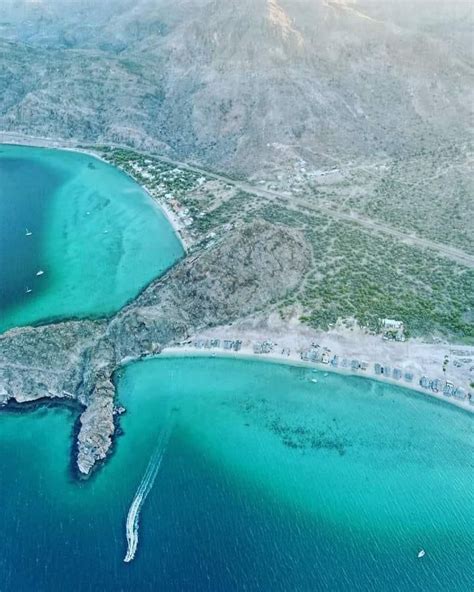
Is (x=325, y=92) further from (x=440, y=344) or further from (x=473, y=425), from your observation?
(x=473, y=425)

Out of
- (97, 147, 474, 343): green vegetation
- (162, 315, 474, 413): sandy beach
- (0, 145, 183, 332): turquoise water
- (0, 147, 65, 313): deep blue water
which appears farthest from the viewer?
(0, 147, 65, 313): deep blue water

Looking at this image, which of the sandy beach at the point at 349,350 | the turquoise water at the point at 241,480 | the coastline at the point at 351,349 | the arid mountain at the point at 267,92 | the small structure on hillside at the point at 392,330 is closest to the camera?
the turquoise water at the point at 241,480

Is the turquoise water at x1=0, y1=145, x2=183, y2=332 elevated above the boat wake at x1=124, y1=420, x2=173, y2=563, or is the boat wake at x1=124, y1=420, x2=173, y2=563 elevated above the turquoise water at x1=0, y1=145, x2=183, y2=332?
the boat wake at x1=124, y1=420, x2=173, y2=563

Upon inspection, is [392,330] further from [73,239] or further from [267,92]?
[267,92]

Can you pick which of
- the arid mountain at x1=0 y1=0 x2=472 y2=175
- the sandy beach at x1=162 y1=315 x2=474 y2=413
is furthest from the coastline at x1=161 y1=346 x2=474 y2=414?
the arid mountain at x1=0 y1=0 x2=472 y2=175

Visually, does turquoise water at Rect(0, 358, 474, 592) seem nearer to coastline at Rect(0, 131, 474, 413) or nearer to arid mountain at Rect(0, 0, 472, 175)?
coastline at Rect(0, 131, 474, 413)

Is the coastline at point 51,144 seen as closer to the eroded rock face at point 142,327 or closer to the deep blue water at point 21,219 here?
the deep blue water at point 21,219

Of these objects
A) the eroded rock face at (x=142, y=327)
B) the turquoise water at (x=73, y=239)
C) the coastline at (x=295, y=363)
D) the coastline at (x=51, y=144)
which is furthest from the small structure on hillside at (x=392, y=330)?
the coastline at (x=51, y=144)
